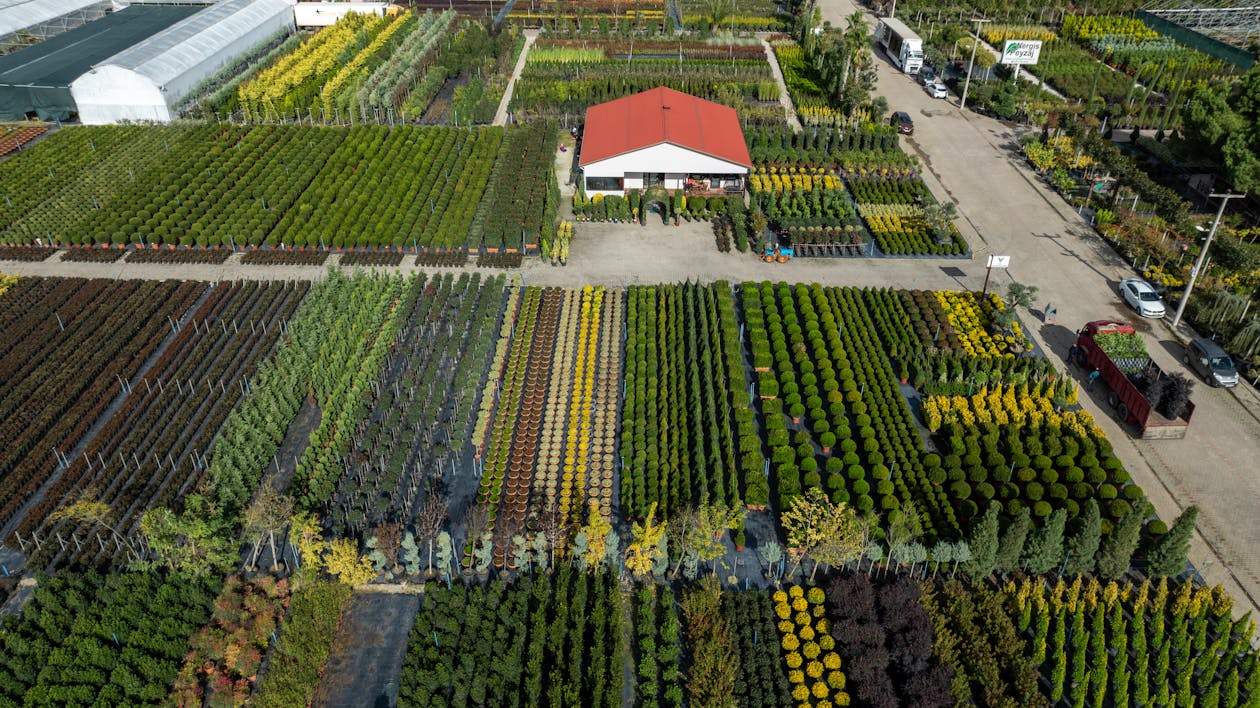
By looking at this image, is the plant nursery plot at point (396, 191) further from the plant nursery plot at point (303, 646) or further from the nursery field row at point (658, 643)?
the plant nursery plot at point (303, 646)

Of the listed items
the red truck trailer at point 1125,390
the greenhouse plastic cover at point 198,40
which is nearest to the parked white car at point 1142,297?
the red truck trailer at point 1125,390

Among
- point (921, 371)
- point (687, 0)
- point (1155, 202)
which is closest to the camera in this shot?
point (921, 371)

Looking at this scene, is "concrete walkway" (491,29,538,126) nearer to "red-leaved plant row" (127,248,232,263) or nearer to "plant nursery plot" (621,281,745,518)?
"red-leaved plant row" (127,248,232,263)

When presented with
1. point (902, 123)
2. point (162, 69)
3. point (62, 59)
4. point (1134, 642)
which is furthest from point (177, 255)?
point (902, 123)

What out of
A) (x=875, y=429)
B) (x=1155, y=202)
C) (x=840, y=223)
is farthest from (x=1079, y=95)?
(x=875, y=429)

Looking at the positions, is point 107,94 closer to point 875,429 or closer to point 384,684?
point 384,684

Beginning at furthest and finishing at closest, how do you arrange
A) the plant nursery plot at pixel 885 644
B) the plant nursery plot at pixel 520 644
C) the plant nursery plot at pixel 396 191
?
the plant nursery plot at pixel 396 191 < the plant nursery plot at pixel 520 644 < the plant nursery plot at pixel 885 644

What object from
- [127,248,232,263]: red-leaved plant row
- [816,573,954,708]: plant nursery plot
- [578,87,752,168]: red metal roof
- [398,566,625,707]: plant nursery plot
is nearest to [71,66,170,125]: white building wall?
[127,248,232,263]: red-leaved plant row
